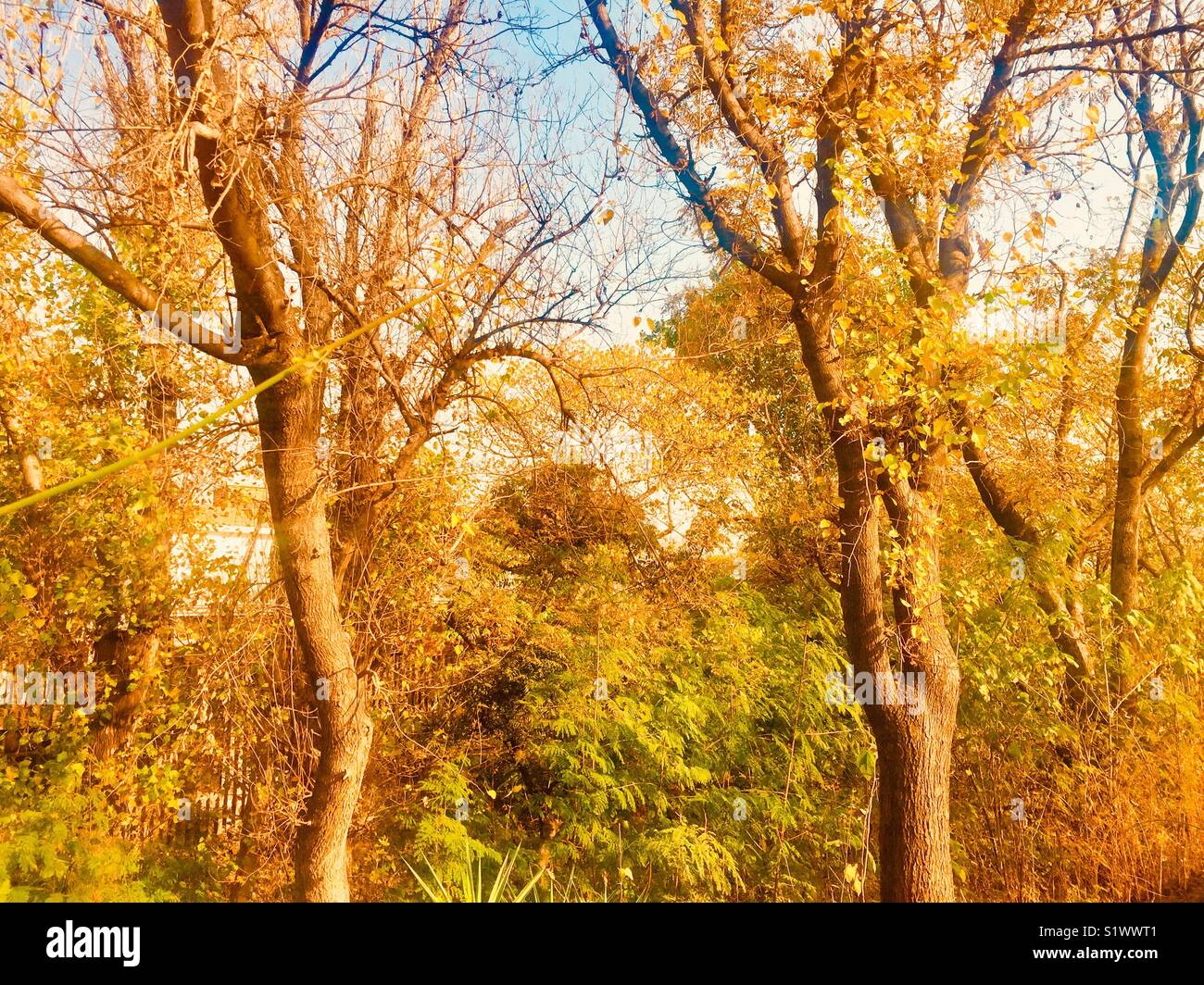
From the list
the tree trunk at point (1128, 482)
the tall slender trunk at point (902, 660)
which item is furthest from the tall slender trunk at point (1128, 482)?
the tall slender trunk at point (902, 660)

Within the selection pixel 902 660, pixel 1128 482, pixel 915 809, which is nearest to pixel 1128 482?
pixel 1128 482

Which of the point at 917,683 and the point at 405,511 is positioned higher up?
the point at 405,511

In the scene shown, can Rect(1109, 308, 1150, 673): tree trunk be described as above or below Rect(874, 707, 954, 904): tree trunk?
above

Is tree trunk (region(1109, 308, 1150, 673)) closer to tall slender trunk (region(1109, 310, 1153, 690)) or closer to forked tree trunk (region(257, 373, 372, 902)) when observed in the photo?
tall slender trunk (region(1109, 310, 1153, 690))

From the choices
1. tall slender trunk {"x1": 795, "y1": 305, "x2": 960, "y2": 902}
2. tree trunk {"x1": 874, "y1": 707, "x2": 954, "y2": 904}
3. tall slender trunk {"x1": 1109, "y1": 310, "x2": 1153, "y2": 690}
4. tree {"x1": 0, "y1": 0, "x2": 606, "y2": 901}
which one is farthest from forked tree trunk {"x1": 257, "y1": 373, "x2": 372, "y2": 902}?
tall slender trunk {"x1": 1109, "y1": 310, "x2": 1153, "y2": 690}

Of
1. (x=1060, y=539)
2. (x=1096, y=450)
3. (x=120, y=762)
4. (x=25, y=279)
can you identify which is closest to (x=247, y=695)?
(x=120, y=762)

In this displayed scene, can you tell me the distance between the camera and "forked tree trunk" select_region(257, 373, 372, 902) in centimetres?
394

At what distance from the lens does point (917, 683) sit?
16.5ft

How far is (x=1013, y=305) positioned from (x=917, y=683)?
2276 millimetres

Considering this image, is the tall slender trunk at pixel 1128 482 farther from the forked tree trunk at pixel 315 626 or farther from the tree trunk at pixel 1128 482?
the forked tree trunk at pixel 315 626

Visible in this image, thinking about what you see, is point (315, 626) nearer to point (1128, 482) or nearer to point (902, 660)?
point (902, 660)

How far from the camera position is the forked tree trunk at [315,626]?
12.9 ft

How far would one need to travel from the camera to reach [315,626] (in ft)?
13.6
